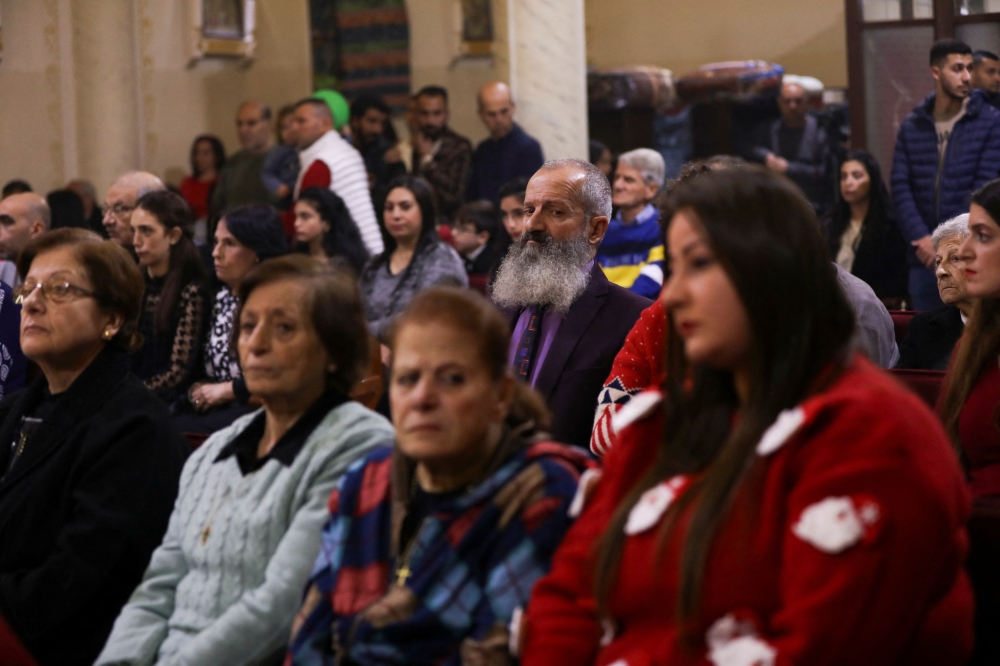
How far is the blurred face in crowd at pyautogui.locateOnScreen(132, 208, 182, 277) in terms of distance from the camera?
5.49 metres

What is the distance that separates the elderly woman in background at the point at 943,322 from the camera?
414 cm

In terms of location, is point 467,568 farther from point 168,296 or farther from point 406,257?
point 406,257

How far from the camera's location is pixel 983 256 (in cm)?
302

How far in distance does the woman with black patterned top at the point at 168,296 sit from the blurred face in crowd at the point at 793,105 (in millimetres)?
5563

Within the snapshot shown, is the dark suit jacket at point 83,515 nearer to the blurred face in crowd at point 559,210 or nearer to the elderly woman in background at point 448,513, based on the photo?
the elderly woman in background at point 448,513

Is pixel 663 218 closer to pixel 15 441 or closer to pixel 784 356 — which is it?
pixel 784 356

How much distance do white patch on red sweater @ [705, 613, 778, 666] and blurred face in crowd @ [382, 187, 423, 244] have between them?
472 cm

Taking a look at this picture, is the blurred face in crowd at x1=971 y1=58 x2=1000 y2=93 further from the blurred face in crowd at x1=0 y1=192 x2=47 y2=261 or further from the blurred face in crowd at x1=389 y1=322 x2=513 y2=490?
the blurred face in crowd at x1=389 y1=322 x2=513 y2=490

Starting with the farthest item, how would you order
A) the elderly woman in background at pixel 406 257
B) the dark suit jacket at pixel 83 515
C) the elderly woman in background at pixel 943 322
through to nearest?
the elderly woman in background at pixel 406 257, the elderly woman in background at pixel 943 322, the dark suit jacket at pixel 83 515

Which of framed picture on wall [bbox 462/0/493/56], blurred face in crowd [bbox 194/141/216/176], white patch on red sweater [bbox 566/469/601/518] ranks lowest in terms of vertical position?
white patch on red sweater [bbox 566/469/601/518]

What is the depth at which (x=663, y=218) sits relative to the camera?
3.23 m

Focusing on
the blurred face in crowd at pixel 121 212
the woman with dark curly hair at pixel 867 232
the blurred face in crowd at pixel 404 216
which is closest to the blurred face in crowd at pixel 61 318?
the blurred face in crowd at pixel 404 216

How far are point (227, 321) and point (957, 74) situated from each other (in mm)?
4032

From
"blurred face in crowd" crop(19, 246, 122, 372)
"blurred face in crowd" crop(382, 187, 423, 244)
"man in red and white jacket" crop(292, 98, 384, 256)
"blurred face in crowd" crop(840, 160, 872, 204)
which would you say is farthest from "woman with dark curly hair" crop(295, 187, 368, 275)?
"blurred face in crowd" crop(19, 246, 122, 372)
